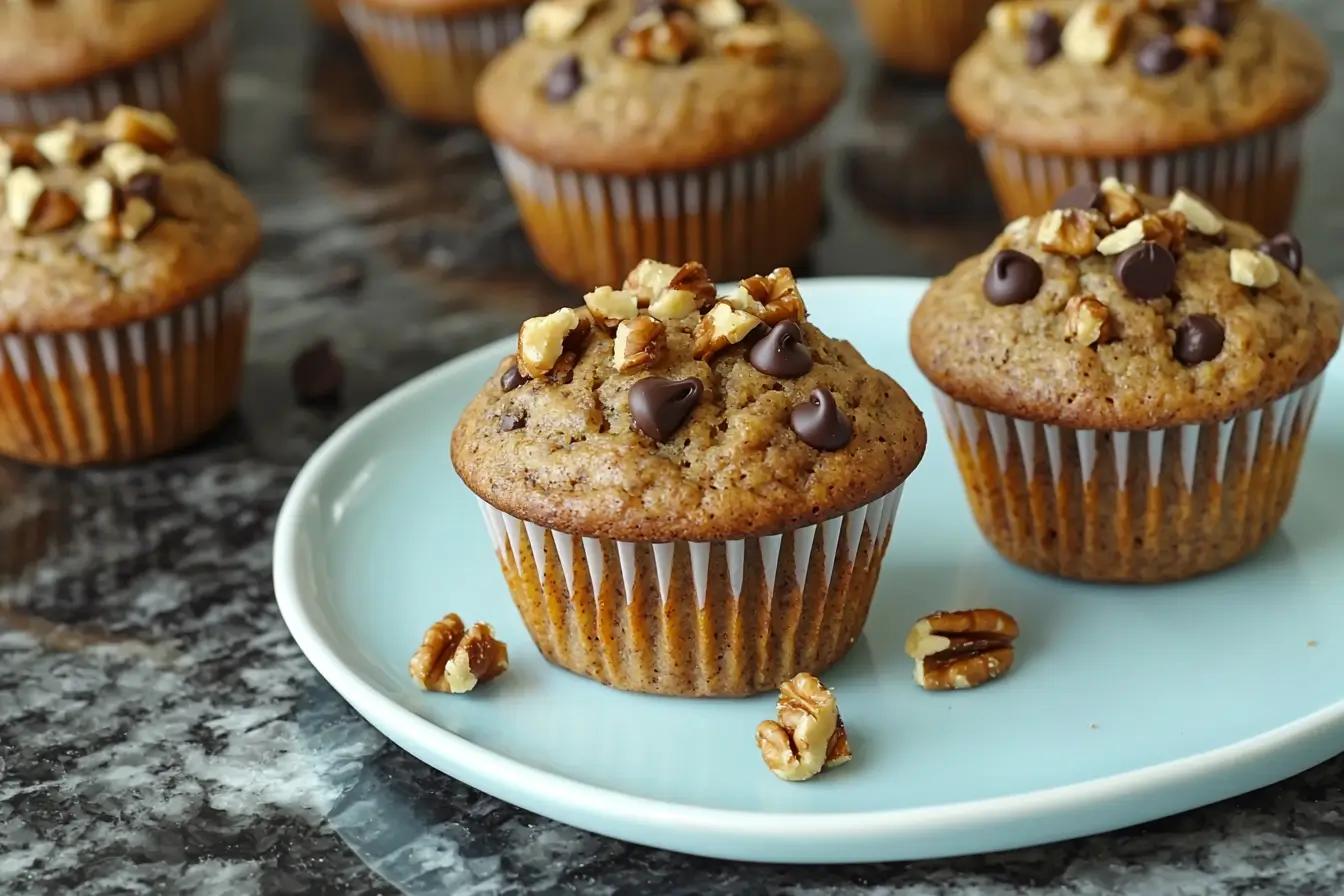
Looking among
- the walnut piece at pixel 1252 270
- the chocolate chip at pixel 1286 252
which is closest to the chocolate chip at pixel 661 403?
the walnut piece at pixel 1252 270

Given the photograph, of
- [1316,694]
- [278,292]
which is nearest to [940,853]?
[1316,694]

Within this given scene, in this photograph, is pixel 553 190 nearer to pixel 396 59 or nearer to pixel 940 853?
pixel 396 59

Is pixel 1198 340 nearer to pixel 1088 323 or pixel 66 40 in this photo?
pixel 1088 323

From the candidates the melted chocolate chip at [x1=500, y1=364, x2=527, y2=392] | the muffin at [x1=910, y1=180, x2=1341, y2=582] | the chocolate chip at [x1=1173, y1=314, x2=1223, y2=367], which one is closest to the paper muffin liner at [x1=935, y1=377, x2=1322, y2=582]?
the muffin at [x1=910, y1=180, x2=1341, y2=582]

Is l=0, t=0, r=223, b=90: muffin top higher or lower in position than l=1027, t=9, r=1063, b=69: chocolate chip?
lower

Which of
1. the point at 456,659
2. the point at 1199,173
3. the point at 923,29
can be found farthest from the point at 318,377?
the point at 923,29

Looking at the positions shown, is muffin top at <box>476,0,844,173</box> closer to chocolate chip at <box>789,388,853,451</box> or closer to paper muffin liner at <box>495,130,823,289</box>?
paper muffin liner at <box>495,130,823,289</box>

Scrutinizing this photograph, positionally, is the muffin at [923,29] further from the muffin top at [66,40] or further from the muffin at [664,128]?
the muffin top at [66,40]
